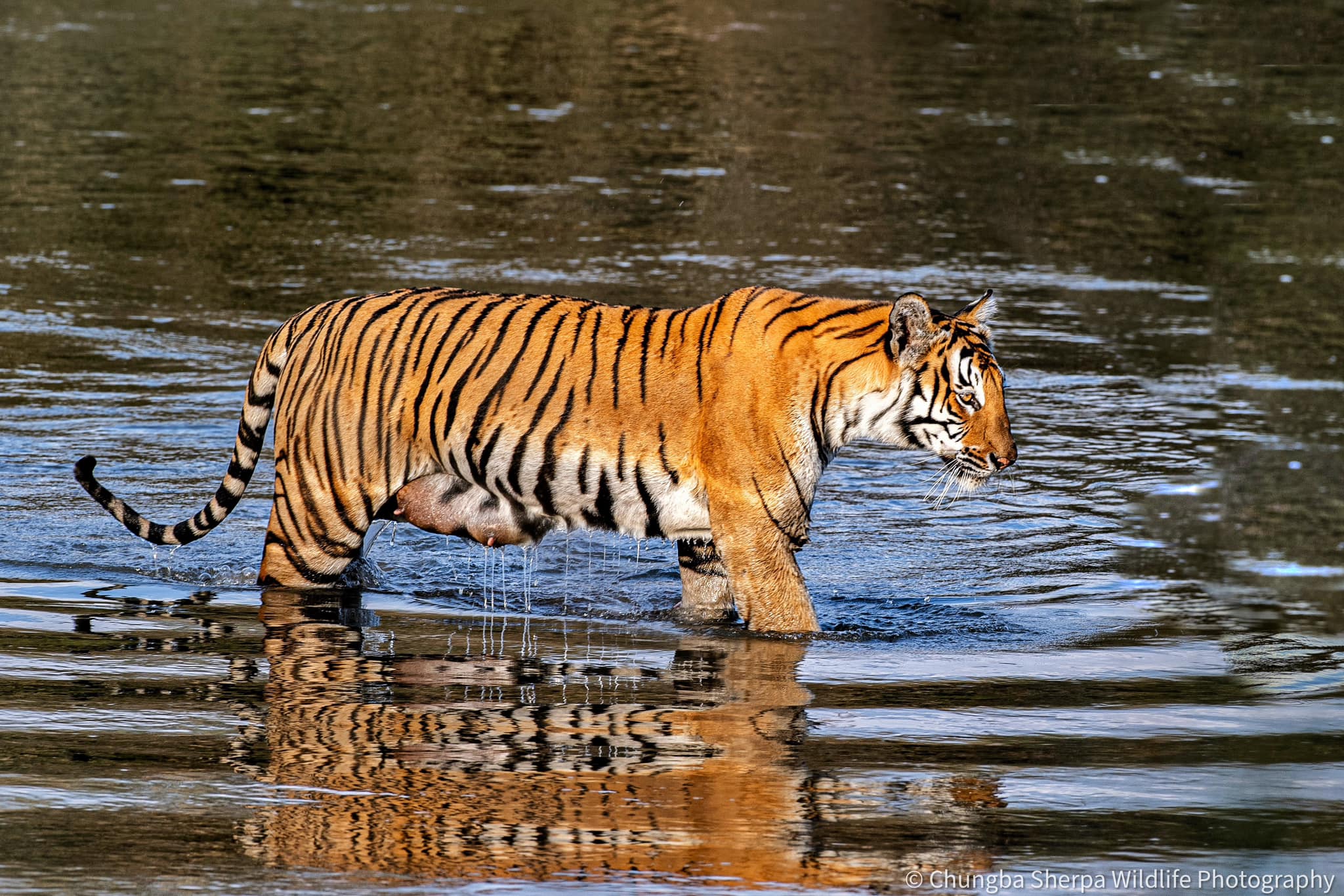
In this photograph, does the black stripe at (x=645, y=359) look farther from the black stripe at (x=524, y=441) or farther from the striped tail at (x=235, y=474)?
the striped tail at (x=235, y=474)

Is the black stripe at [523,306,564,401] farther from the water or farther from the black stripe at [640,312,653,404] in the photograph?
the water

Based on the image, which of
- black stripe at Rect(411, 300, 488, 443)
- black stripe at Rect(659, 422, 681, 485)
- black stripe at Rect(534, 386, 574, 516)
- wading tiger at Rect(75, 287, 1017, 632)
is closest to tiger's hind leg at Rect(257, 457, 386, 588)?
wading tiger at Rect(75, 287, 1017, 632)

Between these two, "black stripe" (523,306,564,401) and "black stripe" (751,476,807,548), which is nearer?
"black stripe" (751,476,807,548)

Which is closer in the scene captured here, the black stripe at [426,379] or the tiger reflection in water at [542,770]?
the tiger reflection in water at [542,770]

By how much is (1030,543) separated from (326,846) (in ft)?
14.6

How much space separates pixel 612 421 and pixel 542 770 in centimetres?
187

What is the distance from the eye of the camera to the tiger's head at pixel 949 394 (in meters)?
6.29

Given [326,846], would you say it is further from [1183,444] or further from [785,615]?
[1183,444]

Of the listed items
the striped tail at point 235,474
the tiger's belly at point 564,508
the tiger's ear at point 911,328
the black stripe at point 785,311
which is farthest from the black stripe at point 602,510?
the striped tail at point 235,474

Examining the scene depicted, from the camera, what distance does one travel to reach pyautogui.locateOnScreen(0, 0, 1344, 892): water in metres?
4.47

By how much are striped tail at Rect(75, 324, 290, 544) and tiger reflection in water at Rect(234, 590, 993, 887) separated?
0.76 metres

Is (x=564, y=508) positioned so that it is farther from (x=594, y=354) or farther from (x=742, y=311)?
(x=742, y=311)

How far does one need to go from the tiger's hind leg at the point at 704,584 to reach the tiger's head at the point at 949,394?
0.81 meters

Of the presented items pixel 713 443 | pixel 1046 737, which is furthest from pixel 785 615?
A: pixel 1046 737
